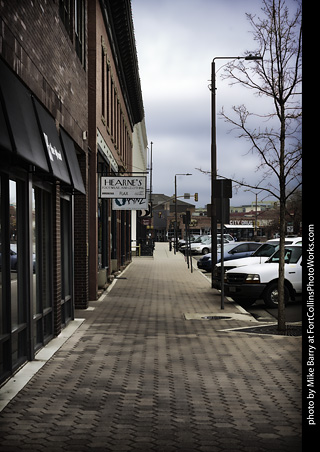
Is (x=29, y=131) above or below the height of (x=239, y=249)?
above

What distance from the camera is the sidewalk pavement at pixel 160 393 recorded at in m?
5.38

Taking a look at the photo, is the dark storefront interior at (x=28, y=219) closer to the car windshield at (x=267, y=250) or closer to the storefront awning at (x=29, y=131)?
the storefront awning at (x=29, y=131)

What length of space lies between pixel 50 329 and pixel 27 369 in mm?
2537

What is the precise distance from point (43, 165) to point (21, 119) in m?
0.96

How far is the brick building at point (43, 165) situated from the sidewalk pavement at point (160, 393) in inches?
29.6

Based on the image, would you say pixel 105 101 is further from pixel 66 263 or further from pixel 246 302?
pixel 66 263

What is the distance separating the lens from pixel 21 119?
7.36 m

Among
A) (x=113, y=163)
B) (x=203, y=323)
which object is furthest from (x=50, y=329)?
(x=113, y=163)

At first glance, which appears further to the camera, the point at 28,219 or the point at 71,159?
the point at 71,159

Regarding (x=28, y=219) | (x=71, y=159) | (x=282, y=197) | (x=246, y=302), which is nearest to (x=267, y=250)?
(x=246, y=302)

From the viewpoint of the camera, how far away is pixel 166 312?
583 inches

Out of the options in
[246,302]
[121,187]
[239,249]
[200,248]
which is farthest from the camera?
[200,248]

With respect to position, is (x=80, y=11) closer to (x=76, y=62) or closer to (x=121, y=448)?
(x=76, y=62)

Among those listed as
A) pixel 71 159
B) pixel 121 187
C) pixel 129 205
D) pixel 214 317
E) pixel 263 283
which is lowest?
pixel 214 317
